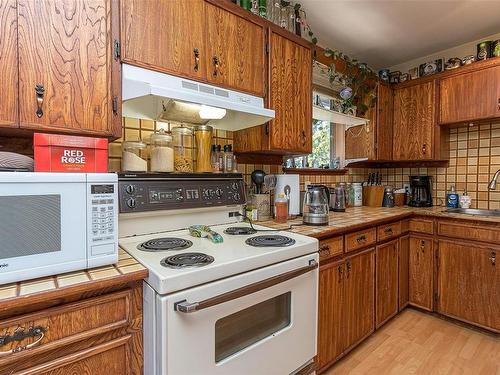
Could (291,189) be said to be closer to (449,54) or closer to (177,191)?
(177,191)

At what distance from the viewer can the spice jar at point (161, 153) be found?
148 cm

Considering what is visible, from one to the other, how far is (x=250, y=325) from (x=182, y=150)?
3.20ft

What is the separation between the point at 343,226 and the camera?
1.69m

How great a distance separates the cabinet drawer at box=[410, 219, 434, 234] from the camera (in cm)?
228

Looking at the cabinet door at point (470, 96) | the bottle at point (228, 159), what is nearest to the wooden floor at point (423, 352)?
the bottle at point (228, 159)

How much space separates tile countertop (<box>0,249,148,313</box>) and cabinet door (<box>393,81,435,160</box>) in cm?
269

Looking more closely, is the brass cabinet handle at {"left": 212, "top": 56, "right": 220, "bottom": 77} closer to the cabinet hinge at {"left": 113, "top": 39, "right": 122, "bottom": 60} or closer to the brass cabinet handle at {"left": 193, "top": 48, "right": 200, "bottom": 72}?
the brass cabinet handle at {"left": 193, "top": 48, "right": 200, "bottom": 72}

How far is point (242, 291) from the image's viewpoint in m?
1.02

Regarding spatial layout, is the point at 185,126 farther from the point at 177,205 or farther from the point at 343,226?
the point at 343,226

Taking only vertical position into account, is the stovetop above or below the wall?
below

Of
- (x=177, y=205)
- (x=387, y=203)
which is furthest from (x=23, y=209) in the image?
(x=387, y=203)

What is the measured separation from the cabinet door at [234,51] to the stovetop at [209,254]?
2.72 ft

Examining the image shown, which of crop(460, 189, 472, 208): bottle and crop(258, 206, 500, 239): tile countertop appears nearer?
crop(258, 206, 500, 239): tile countertop

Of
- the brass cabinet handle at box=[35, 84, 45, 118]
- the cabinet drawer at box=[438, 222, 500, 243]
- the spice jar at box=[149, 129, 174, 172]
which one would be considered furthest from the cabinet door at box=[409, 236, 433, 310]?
the brass cabinet handle at box=[35, 84, 45, 118]
